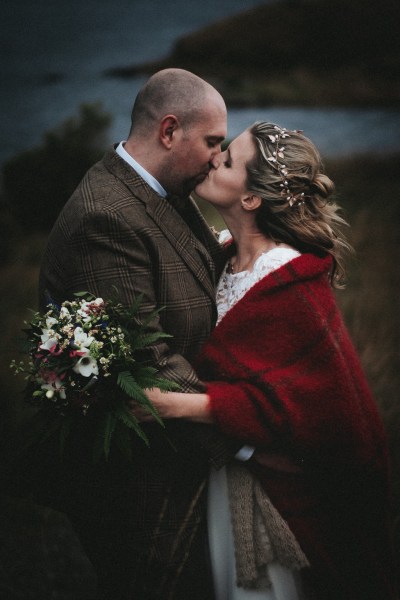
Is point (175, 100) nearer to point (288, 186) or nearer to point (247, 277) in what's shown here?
point (288, 186)

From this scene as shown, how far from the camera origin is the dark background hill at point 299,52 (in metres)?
5.59

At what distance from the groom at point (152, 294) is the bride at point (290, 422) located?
4.3 inches

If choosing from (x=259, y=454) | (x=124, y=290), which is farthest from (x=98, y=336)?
(x=259, y=454)

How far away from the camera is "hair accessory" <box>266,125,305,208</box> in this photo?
253 centimetres

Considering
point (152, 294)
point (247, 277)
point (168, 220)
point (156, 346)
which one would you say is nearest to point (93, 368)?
point (156, 346)

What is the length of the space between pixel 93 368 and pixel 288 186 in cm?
117

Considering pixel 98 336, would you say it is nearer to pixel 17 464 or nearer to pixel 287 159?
pixel 17 464

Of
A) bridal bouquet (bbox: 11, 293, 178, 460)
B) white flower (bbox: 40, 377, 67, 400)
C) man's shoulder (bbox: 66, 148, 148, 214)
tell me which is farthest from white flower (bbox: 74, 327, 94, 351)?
man's shoulder (bbox: 66, 148, 148, 214)

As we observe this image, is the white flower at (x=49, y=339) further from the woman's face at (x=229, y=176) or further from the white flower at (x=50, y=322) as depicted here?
the woman's face at (x=229, y=176)

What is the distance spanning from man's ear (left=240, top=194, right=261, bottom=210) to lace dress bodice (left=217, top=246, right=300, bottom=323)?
0.22 meters

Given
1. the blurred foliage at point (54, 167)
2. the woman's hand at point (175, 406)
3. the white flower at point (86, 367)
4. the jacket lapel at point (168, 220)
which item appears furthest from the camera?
the blurred foliage at point (54, 167)

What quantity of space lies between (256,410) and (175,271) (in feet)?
2.07

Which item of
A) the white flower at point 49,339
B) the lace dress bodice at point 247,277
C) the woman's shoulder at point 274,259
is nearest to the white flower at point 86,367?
the white flower at point 49,339

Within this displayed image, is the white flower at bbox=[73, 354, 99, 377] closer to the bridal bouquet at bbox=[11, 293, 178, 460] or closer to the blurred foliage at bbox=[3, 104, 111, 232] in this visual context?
the bridal bouquet at bbox=[11, 293, 178, 460]
